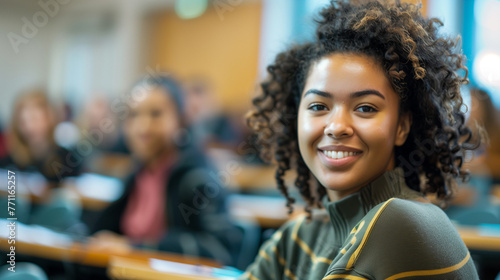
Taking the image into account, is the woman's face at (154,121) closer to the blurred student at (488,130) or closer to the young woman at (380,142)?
the young woman at (380,142)

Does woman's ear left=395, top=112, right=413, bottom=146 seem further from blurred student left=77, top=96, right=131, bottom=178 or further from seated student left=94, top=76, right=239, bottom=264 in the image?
blurred student left=77, top=96, right=131, bottom=178

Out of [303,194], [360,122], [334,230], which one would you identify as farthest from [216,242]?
[360,122]

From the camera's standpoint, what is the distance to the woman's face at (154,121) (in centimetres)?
259

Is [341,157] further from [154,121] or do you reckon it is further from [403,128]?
[154,121]

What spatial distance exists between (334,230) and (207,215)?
4.73ft

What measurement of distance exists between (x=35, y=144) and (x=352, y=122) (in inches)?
153

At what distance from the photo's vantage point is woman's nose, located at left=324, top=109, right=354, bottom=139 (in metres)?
1.03

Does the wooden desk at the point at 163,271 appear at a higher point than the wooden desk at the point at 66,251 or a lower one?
higher

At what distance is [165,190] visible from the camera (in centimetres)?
263

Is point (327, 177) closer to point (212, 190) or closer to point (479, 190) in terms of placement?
point (212, 190)

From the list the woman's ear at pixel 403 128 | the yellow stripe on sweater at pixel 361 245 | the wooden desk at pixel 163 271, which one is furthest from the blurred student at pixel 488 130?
the yellow stripe on sweater at pixel 361 245

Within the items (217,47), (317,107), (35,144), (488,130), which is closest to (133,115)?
(317,107)

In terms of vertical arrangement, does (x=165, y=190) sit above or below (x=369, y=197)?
below

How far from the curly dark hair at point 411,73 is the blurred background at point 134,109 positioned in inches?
3.4
